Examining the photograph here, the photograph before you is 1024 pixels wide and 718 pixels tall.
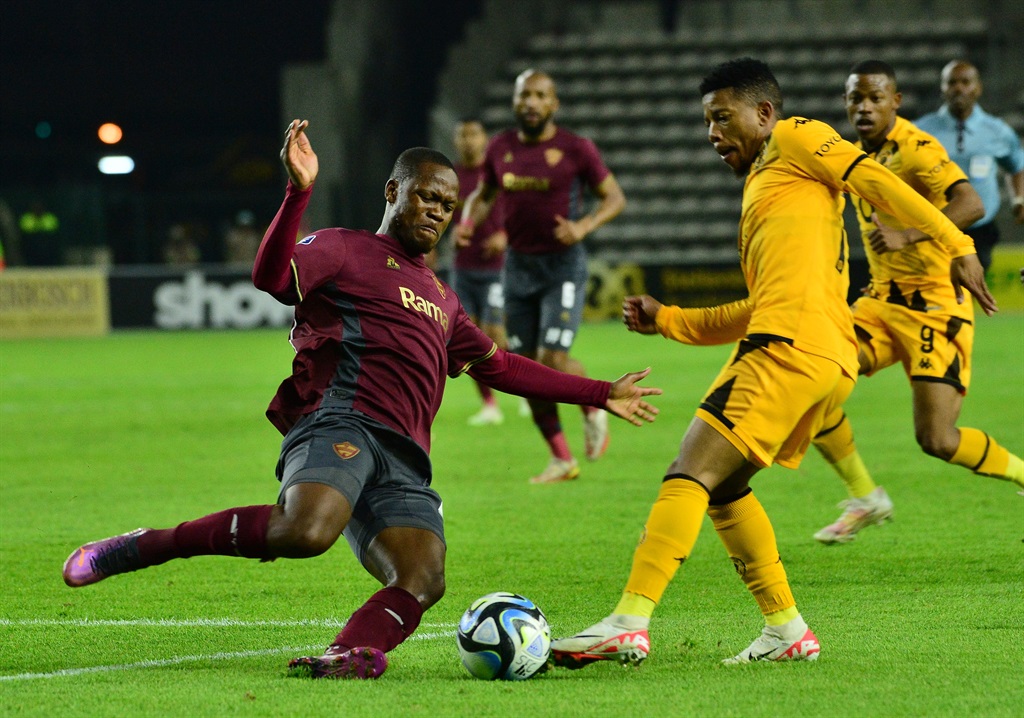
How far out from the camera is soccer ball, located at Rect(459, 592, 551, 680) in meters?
4.08

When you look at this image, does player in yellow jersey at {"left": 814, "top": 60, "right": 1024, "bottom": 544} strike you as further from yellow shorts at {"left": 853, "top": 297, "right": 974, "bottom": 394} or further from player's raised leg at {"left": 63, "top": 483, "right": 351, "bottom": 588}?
player's raised leg at {"left": 63, "top": 483, "right": 351, "bottom": 588}

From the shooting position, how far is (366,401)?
4.45m

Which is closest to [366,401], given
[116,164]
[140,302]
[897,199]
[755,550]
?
[755,550]

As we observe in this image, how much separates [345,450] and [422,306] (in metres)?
0.61

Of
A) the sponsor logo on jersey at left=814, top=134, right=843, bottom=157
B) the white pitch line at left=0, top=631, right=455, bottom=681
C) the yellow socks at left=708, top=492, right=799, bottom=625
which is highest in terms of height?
the sponsor logo on jersey at left=814, top=134, right=843, bottom=157

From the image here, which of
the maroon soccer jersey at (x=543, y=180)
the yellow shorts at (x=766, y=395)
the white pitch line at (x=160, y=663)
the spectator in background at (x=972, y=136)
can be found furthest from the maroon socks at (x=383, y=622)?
the spectator in background at (x=972, y=136)

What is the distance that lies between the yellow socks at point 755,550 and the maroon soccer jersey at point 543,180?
15.5 feet

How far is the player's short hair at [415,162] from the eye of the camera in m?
4.60

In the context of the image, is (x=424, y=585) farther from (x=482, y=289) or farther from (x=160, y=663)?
(x=482, y=289)

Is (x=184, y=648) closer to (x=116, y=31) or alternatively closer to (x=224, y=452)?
(x=224, y=452)

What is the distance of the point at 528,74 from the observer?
345 inches

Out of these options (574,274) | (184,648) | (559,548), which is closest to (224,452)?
(574,274)

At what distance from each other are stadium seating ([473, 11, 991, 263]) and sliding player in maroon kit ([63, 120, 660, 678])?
21.3 meters

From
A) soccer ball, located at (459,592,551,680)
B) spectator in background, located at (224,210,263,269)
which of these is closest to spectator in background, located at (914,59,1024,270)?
soccer ball, located at (459,592,551,680)
